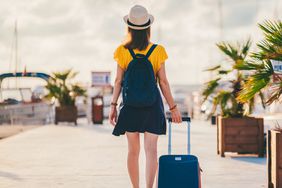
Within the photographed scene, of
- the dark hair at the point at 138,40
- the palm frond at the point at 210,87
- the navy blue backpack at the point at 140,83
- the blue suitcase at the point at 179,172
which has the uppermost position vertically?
the dark hair at the point at 138,40

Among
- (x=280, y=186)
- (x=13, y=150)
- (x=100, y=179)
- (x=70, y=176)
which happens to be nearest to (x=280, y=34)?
(x=280, y=186)

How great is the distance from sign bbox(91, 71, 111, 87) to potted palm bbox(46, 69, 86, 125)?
3466mm

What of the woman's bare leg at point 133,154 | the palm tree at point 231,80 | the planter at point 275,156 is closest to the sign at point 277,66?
the planter at point 275,156

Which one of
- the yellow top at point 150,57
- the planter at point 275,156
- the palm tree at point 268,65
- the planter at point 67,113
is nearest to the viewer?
the yellow top at point 150,57

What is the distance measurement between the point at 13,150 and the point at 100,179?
154 inches

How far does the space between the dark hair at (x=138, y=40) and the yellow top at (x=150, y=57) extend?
0.11 feet

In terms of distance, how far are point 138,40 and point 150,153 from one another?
896 mm

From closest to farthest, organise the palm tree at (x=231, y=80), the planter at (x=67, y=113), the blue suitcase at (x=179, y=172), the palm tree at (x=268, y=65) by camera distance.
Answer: the blue suitcase at (x=179, y=172) → the palm tree at (x=268, y=65) → the palm tree at (x=231, y=80) → the planter at (x=67, y=113)

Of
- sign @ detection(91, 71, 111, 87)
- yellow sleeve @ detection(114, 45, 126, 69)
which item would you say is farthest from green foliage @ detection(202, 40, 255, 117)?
sign @ detection(91, 71, 111, 87)

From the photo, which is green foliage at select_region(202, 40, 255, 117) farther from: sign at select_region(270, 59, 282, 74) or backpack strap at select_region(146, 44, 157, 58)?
backpack strap at select_region(146, 44, 157, 58)

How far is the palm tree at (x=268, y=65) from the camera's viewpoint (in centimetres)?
487

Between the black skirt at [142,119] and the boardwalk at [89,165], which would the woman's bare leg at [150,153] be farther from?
the boardwalk at [89,165]

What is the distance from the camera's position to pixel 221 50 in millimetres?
7922

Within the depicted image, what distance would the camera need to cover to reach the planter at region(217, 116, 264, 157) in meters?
7.83
